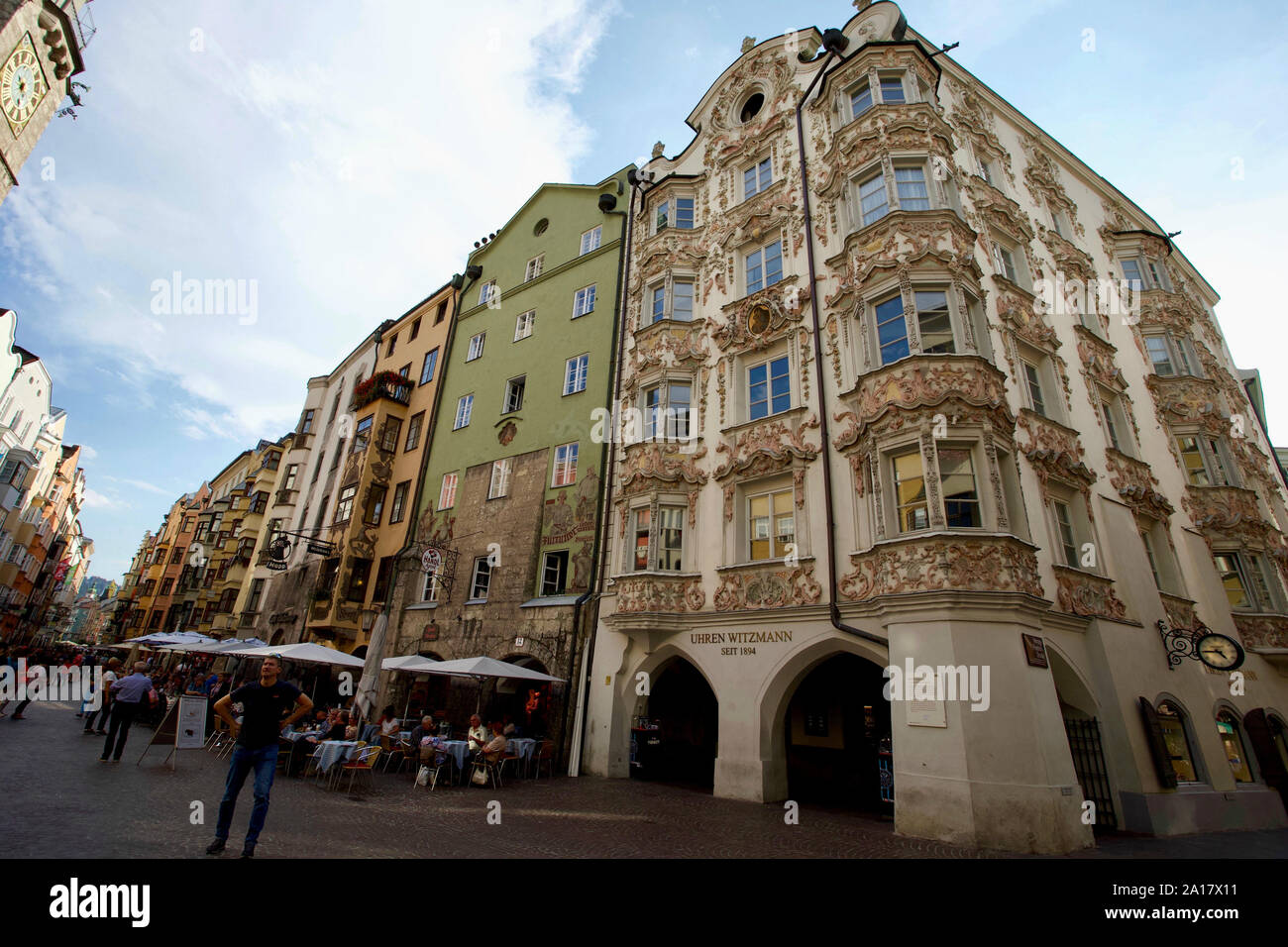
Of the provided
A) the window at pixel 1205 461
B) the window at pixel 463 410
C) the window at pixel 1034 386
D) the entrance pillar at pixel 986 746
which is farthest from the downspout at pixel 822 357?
the window at pixel 463 410

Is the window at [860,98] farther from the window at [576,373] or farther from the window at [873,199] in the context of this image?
the window at [576,373]

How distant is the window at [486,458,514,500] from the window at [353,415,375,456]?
10268 mm

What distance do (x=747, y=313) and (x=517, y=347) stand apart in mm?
11768

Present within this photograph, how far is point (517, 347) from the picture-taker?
2612 cm

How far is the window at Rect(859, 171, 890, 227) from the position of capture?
15.8m

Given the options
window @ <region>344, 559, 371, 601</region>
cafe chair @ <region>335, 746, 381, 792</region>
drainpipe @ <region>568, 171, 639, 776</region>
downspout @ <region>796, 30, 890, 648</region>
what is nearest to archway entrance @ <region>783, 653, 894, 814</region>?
downspout @ <region>796, 30, 890, 648</region>

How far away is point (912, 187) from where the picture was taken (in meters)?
15.6

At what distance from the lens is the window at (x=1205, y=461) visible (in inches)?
749

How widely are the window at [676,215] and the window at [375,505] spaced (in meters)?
18.0

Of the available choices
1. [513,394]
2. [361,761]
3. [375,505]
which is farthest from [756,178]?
[375,505]

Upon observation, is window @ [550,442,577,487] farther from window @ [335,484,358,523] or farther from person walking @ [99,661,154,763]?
window @ [335,484,358,523]

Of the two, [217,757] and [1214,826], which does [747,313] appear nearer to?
[1214,826]
